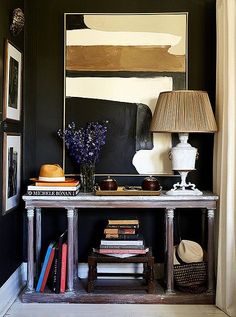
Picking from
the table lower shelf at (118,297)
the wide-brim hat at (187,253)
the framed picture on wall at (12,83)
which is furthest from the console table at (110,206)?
the framed picture on wall at (12,83)

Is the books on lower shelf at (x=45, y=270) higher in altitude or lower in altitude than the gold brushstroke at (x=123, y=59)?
lower

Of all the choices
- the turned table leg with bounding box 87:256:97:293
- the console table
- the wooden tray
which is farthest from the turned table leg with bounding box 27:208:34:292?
the wooden tray

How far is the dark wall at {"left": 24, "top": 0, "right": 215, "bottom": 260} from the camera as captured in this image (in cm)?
378

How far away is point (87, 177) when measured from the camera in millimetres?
3613

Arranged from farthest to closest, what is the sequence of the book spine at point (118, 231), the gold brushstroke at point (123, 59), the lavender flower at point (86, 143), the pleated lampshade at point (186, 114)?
1. the gold brushstroke at point (123, 59)
2. the lavender flower at point (86, 143)
3. the book spine at point (118, 231)
4. the pleated lampshade at point (186, 114)

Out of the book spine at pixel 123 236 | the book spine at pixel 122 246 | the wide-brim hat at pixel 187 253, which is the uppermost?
the book spine at pixel 123 236

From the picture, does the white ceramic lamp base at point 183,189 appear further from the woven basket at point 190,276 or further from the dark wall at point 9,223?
the dark wall at point 9,223

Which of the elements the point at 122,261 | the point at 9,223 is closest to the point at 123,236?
the point at 122,261

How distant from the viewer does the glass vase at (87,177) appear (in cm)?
361

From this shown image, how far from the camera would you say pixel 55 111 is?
3.82 metres

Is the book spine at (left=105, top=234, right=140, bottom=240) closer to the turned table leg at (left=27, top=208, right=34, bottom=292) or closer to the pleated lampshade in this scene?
the turned table leg at (left=27, top=208, right=34, bottom=292)

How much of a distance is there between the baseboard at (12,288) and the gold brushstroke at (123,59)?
1.64 meters

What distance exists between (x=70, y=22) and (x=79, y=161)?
1.12 meters

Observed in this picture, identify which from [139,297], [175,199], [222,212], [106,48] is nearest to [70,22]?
[106,48]
